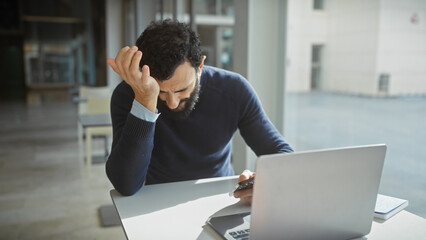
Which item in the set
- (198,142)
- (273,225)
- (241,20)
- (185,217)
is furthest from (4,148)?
(273,225)

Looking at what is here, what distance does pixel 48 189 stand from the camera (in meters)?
3.43

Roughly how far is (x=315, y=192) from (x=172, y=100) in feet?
2.14

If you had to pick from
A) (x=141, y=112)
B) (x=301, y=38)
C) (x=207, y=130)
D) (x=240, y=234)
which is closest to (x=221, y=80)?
(x=207, y=130)

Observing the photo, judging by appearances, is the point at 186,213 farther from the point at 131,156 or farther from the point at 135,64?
the point at 135,64

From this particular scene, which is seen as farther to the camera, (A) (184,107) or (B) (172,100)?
(A) (184,107)

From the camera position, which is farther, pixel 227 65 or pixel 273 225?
pixel 227 65

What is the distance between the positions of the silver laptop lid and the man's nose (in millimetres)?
617

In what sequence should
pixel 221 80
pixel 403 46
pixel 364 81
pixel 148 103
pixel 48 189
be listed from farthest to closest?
pixel 48 189 → pixel 364 81 → pixel 403 46 → pixel 221 80 → pixel 148 103

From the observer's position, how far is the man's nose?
51.2 inches

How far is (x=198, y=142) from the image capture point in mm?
1498

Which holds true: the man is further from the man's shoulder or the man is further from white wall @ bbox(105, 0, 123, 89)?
white wall @ bbox(105, 0, 123, 89)

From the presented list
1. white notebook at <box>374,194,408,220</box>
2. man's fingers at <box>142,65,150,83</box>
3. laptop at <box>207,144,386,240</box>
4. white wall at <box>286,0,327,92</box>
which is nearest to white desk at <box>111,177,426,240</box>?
white notebook at <box>374,194,408,220</box>

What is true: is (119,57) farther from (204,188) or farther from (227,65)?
(227,65)

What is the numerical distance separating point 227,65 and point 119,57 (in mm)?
2797
